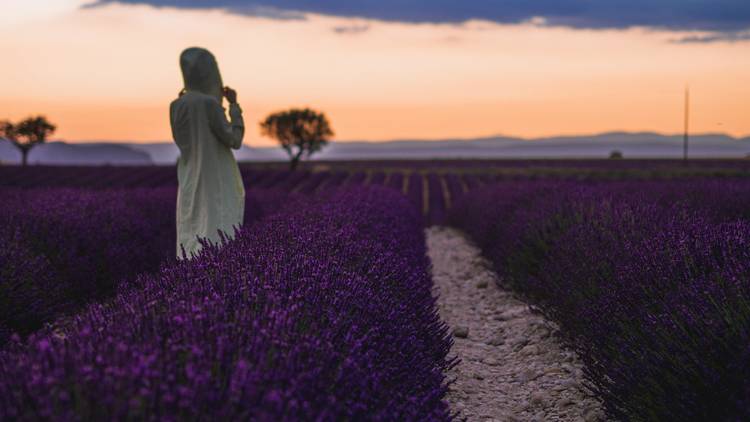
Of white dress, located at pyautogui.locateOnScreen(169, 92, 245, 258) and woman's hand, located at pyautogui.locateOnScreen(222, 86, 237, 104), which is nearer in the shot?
white dress, located at pyautogui.locateOnScreen(169, 92, 245, 258)

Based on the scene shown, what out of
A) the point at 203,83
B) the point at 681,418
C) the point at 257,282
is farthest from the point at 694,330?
the point at 203,83

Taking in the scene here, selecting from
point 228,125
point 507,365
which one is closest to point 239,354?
point 507,365

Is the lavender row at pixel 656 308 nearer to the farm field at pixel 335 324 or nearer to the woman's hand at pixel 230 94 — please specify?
the farm field at pixel 335 324

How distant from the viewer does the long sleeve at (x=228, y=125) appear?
16.4ft

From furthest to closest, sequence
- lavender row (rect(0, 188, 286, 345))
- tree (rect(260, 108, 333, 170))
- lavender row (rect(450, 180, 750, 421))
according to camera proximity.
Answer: tree (rect(260, 108, 333, 170)) < lavender row (rect(0, 188, 286, 345)) < lavender row (rect(450, 180, 750, 421))

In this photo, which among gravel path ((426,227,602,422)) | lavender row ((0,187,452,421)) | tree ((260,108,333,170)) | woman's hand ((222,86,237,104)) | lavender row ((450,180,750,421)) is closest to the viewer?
lavender row ((0,187,452,421))

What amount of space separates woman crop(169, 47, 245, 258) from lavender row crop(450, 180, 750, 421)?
279 cm

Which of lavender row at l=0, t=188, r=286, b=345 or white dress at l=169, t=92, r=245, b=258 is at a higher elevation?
white dress at l=169, t=92, r=245, b=258

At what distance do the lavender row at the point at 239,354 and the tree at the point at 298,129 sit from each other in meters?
42.6

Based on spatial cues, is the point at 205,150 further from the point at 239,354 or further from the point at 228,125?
the point at 239,354

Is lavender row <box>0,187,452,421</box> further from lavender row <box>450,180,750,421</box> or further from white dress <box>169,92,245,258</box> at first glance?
white dress <box>169,92,245,258</box>

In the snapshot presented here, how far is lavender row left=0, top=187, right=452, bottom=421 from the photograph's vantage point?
57.4 inches

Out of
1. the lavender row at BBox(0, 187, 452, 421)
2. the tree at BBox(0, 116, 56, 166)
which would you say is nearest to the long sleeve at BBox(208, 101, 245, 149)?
the lavender row at BBox(0, 187, 452, 421)

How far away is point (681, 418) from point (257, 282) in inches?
70.3
